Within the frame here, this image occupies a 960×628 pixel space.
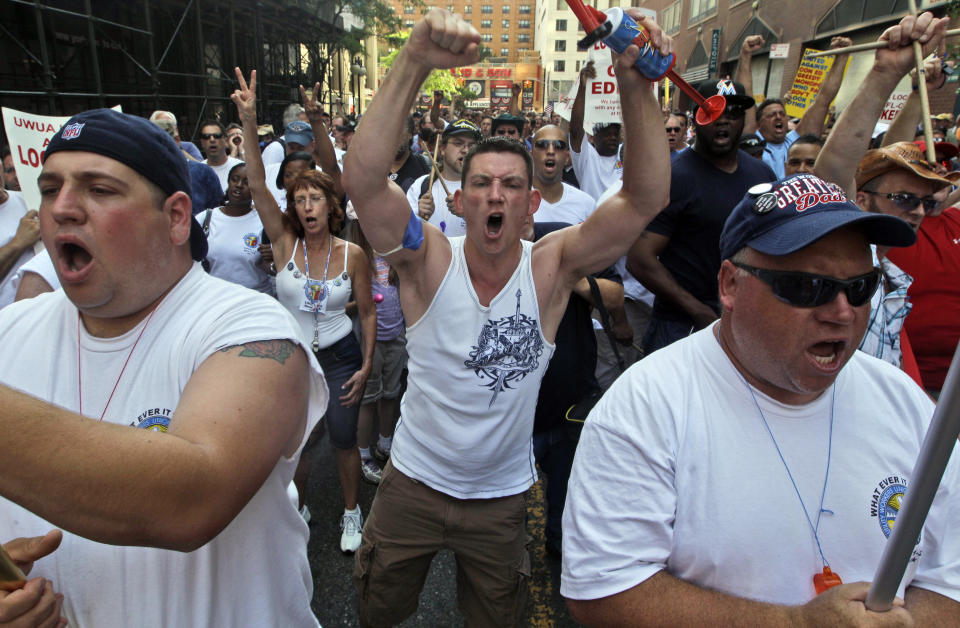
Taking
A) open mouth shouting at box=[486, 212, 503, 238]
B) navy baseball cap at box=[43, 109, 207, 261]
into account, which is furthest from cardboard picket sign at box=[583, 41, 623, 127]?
navy baseball cap at box=[43, 109, 207, 261]

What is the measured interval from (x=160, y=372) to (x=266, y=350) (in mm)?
291

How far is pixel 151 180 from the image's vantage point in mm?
1420

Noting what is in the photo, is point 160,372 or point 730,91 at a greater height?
point 730,91

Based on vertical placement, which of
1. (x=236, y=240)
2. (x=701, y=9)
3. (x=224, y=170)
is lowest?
(x=236, y=240)

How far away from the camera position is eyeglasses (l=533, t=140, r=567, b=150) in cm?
479

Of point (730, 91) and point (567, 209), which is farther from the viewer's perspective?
point (567, 209)

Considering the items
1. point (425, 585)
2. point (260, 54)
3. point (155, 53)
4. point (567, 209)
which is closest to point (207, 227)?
point (567, 209)

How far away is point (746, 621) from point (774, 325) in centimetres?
64

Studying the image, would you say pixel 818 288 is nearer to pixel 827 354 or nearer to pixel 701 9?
pixel 827 354

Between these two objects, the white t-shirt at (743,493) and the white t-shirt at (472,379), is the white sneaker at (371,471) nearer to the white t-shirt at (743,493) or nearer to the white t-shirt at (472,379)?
the white t-shirt at (472,379)

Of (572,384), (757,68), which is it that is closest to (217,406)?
(572,384)

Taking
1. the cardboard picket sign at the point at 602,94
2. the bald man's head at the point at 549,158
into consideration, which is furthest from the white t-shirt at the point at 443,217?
the cardboard picket sign at the point at 602,94

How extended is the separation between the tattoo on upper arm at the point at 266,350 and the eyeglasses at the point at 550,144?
388 centimetres

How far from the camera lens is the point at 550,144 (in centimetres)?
481
